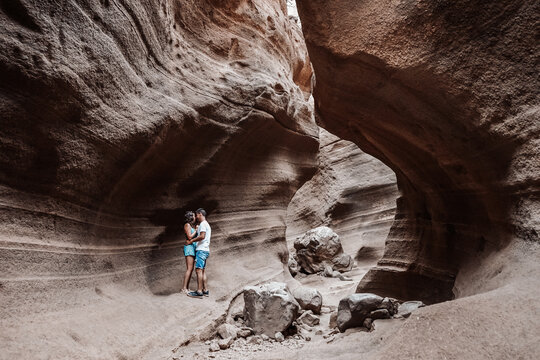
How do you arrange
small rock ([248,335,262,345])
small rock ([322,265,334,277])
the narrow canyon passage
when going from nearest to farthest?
the narrow canyon passage < small rock ([248,335,262,345]) < small rock ([322,265,334,277])

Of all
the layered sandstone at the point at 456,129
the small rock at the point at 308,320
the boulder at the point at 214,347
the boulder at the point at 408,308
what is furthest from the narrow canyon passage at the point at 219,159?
the small rock at the point at 308,320

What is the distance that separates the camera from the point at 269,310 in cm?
421

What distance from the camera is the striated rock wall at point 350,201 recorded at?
1114 cm

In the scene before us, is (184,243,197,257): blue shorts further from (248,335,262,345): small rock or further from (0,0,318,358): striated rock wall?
(248,335,262,345): small rock

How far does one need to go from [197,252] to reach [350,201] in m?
7.85

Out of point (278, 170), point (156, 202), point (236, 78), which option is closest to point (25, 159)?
point (156, 202)

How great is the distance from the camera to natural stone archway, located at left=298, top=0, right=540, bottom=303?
10.3 ft

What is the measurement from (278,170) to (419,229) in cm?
307

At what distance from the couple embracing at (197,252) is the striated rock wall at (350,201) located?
662cm

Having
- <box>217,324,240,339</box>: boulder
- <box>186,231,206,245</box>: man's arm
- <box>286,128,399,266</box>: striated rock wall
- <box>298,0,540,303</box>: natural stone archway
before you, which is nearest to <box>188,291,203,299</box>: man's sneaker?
<box>186,231,206,245</box>: man's arm

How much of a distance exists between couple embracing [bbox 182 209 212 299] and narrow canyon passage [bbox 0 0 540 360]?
0.24 m

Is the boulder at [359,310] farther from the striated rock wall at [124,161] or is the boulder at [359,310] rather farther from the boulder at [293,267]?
the boulder at [293,267]

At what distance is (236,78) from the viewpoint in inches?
240

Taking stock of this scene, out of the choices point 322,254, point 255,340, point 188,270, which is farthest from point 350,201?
point 255,340
